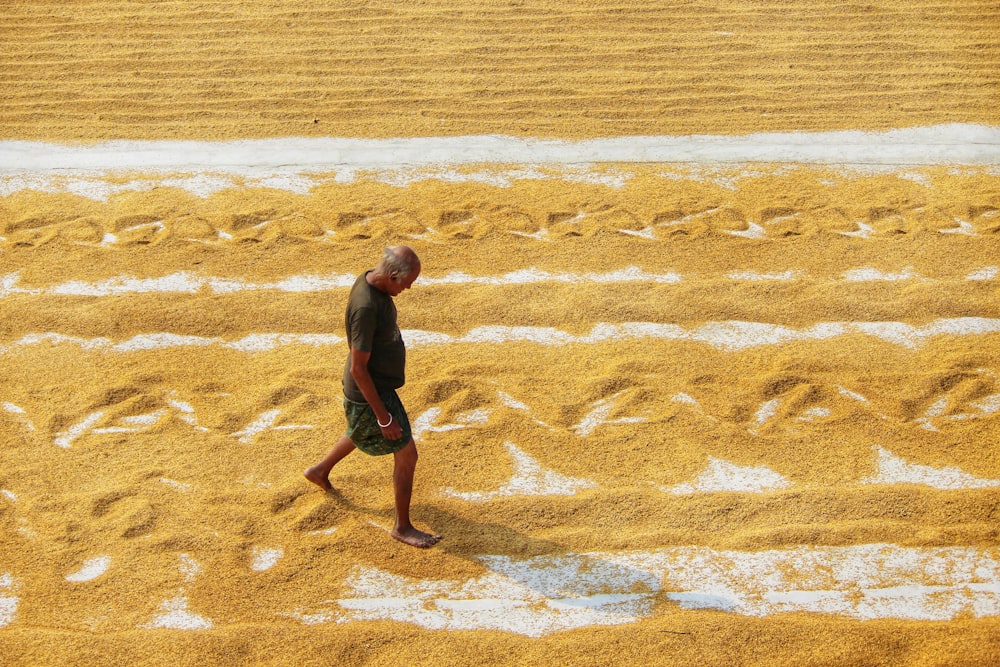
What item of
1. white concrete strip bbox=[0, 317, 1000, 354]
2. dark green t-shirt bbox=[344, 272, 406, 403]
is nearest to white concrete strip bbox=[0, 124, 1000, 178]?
white concrete strip bbox=[0, 317, 1000, 354]

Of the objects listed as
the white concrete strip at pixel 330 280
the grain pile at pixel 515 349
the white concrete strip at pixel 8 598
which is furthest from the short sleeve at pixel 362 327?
the white concrete strip at pixel 330 280

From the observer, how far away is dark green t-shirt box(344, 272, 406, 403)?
168 inches

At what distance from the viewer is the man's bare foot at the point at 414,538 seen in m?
4.72

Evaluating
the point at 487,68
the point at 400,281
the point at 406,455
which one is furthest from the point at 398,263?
the point at 487,68

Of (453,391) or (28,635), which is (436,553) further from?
(28,635)

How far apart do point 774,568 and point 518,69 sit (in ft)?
17.9

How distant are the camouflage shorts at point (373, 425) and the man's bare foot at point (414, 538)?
0.43 metres

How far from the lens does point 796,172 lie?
7688 mm

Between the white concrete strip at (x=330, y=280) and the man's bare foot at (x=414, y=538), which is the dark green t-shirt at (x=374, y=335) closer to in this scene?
the man's bare foot at (x=414, y=538)

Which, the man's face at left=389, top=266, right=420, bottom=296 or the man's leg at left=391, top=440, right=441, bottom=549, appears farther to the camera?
the man's leg at left=391, top=440, right=441, bottom=549

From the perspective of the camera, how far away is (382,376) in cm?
447

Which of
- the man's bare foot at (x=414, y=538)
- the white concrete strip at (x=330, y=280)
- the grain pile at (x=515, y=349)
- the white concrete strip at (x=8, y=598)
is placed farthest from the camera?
the white concrete strip at (x=330, y=280)

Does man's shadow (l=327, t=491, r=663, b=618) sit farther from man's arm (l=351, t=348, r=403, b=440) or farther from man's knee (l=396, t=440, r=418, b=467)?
man's arm (l=351, t=348, r=403, b=440)

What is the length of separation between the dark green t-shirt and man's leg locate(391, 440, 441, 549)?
32 cm
